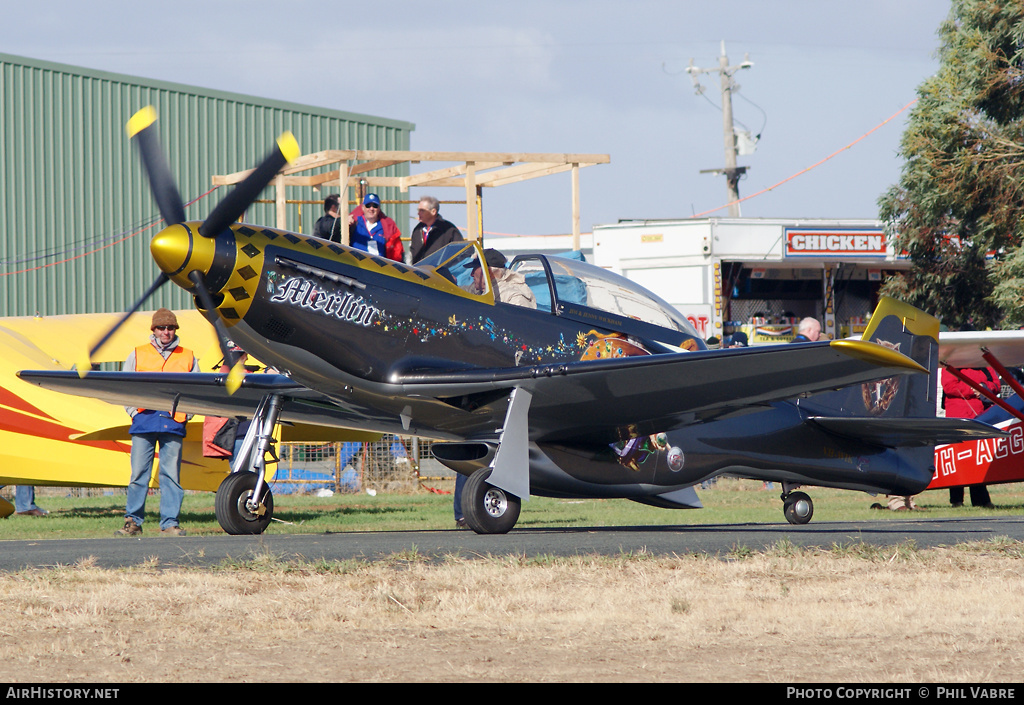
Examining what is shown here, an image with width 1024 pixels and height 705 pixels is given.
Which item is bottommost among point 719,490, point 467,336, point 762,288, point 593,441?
point 719,490

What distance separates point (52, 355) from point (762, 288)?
25.6m

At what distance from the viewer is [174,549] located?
7.33 metres

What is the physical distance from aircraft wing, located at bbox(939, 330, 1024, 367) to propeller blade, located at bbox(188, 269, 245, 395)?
28.8 ft

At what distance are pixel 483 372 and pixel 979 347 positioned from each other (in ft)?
27.1

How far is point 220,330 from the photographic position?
8.24m

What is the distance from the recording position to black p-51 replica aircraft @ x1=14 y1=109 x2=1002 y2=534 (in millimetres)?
7938

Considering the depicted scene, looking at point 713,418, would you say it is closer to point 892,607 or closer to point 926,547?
point 926,547

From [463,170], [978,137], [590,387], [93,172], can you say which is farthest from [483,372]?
[93,172]

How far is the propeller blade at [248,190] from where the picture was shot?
7672 millimetres

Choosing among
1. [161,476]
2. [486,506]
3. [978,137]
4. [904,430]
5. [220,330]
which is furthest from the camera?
[978,137]

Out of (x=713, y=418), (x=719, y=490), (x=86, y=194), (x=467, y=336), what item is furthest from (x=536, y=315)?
(x=86, y=194)

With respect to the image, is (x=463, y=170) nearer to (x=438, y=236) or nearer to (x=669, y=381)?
(x=438, y=236)
